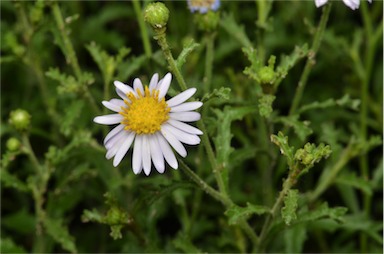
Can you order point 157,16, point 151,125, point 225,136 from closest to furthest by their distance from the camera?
point 157,16
point 151,125
point 225,136

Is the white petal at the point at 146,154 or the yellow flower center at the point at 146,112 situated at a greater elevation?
the yellow flower center at the point at 146,112

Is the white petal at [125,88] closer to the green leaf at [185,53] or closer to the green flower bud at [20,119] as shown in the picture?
the green leaf at [185,53]

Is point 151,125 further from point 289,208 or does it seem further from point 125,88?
point 289,208

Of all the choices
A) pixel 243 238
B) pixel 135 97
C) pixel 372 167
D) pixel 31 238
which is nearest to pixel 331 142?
pixel 243 238

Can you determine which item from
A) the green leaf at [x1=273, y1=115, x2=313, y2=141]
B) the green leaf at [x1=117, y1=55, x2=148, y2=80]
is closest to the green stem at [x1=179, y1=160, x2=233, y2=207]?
the green leaf at [x1=273, y1=115, x2=313, y2=141]

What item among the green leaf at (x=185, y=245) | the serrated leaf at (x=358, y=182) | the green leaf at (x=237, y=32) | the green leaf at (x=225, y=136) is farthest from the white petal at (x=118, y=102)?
the serrated leaf at (x=358, y=182)

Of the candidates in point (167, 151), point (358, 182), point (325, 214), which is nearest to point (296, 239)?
point (358, 182)

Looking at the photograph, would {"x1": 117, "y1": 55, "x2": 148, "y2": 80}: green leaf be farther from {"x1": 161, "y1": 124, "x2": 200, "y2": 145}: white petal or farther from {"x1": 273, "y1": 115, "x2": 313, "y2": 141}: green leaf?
{"x1": 161, "y1": 124, "x2": 200, "y2": 145}: white petal
